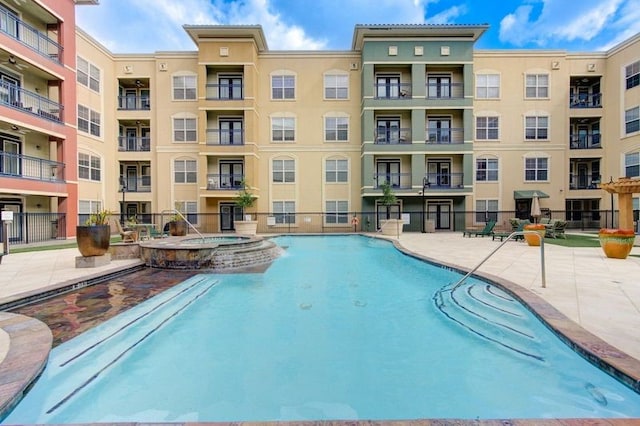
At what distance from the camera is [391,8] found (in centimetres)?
2578

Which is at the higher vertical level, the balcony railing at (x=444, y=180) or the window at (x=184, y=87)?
the window at (x=184, y=87)

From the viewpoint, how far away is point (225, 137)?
22.7 m

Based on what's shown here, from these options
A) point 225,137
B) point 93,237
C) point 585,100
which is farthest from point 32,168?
point 585,100

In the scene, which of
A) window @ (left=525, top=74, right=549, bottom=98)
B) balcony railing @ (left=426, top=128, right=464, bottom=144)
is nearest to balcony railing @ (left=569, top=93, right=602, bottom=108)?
window @ (left=525, top=74, right=549, bottom=98)

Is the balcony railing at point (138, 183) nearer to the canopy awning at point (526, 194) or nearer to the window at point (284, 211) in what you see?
the window at point (284, 211)

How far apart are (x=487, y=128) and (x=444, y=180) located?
5067mm

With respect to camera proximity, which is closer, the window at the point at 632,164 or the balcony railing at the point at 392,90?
the window at the point at 632,164

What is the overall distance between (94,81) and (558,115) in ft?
108

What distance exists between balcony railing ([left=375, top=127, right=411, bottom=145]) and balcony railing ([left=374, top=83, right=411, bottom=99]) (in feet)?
7.72

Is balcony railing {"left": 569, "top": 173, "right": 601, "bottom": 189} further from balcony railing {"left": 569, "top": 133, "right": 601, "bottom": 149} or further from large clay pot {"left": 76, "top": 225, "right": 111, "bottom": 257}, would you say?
large clay pot {"left": 76, "top": 225, "right": 111, "bottom": 257}

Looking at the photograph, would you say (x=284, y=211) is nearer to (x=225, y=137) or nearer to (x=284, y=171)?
(x=284, y=171)

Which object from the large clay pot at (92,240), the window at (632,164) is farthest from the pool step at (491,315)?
the window at (632,164)

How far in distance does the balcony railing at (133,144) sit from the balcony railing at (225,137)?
5.06 metres

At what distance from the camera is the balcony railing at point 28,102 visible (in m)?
15.1
